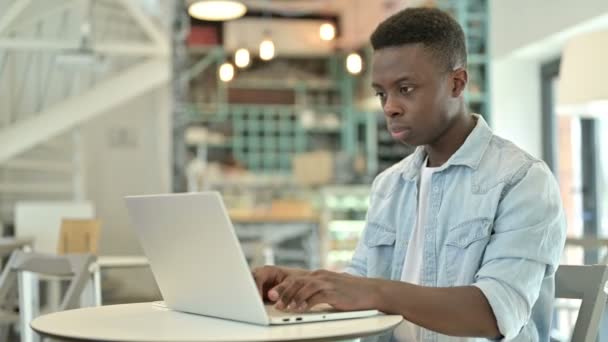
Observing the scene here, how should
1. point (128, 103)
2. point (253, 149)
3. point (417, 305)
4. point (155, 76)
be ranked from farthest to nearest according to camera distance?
point (253, 149), point (128, 103), point (155, 76), point (417, 305)

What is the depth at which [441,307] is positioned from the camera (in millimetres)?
1459

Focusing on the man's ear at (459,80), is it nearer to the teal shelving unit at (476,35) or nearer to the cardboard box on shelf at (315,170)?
the teal shelving unit at (476,35)

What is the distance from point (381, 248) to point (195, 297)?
0.50 metres

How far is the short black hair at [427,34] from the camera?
65.1 inches

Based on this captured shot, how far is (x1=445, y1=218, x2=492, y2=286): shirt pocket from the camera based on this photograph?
63.7 inches

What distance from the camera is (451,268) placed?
5.50 ft

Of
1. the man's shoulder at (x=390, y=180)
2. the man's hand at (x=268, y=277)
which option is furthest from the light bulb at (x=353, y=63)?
the man's hand at (x=268, y=277)

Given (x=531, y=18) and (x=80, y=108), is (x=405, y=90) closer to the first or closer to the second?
(x=531, y=18)

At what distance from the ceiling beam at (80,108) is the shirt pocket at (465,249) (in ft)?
22.8

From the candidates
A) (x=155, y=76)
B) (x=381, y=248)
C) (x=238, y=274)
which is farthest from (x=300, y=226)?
(x=238, y=274)

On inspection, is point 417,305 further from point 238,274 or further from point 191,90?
point 191,90

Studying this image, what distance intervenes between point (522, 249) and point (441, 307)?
195 millimetres

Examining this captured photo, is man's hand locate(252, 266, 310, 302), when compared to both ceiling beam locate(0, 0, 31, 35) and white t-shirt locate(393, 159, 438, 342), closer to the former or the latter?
white t-shirt locate(393, 159, 438, 342)

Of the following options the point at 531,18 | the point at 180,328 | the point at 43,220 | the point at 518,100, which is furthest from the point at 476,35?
the point at 180,328
